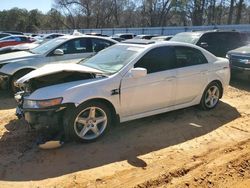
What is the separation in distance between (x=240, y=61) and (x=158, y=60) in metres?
4.70

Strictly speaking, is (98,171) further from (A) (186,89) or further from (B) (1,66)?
(B) (1,66)

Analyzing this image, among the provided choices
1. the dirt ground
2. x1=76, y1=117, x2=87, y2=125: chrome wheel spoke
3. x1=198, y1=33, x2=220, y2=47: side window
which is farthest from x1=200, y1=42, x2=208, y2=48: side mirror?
x1=76, y1=117, x2=87, y2=125: chrome wheel spoke

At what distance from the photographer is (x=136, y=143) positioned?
5102 mm

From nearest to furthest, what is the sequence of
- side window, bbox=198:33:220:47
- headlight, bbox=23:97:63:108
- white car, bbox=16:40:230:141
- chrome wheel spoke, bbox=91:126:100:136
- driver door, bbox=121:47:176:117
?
1. headlight, bbox=23:97:63:108
2. white car, bbox=16:40:230:141
3. chrome wheel spoke, bbox=91:126:100:136
4. driver door, bbox=121:47:176:117
5. side window, bbox=198:33:220:47

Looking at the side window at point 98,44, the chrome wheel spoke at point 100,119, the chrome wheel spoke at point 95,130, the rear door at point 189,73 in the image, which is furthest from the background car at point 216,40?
the chrome wheel spoke at point 95,130

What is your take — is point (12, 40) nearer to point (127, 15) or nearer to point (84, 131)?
point (84, 131)

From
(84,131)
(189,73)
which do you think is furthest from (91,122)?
(189,73)

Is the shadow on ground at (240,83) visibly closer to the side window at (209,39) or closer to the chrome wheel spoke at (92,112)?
the side window at (209,39)

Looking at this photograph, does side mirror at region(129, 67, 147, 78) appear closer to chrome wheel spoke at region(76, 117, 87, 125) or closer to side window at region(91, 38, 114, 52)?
chrome wheel spoke at region(76, 117, 87, 125)

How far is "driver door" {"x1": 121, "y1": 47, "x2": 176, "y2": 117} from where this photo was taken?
210 inches

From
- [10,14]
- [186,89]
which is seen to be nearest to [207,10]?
[10,14]

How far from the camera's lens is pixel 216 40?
12.2m

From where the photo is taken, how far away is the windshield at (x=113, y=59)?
5.51 meters

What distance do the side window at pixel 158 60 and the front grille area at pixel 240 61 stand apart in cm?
419
